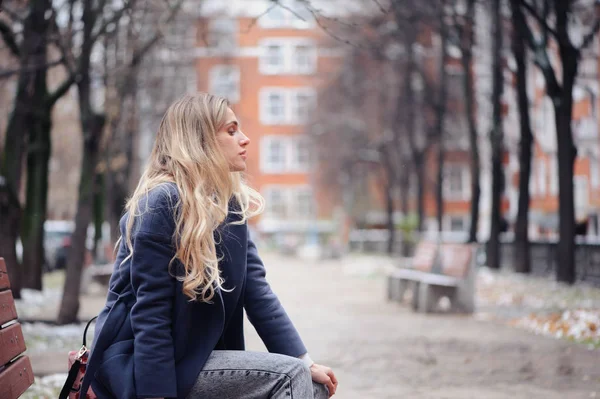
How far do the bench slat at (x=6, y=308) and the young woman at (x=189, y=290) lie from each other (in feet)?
2.08

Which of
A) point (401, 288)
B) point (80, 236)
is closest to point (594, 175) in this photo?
point (401, 288)

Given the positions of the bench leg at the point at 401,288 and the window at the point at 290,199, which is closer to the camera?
the bench leg at the point at 401,288

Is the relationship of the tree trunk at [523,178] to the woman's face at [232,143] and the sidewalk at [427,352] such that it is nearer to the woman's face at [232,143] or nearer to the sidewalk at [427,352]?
the sidewalk at [427,352]

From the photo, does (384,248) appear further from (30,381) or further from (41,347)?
(30,381)

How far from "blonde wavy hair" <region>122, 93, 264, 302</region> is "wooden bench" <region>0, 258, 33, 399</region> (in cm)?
72

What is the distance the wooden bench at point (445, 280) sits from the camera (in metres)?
13.8

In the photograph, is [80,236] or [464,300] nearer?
[80,236]

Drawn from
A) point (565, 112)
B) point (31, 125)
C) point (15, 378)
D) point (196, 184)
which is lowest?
point (15, 378)

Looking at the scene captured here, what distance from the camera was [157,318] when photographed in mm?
3094

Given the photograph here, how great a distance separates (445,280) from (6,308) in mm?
10905

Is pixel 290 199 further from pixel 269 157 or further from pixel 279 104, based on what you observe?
pixel 279 104

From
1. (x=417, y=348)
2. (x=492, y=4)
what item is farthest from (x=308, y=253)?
(x=417, y=348)

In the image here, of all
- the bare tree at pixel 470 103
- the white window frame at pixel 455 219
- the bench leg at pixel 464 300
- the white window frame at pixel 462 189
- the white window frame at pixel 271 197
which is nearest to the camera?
the bench leg at pixel 464 300

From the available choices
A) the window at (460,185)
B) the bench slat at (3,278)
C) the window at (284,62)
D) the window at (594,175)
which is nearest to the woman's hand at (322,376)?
the bench slat at (3,278)
